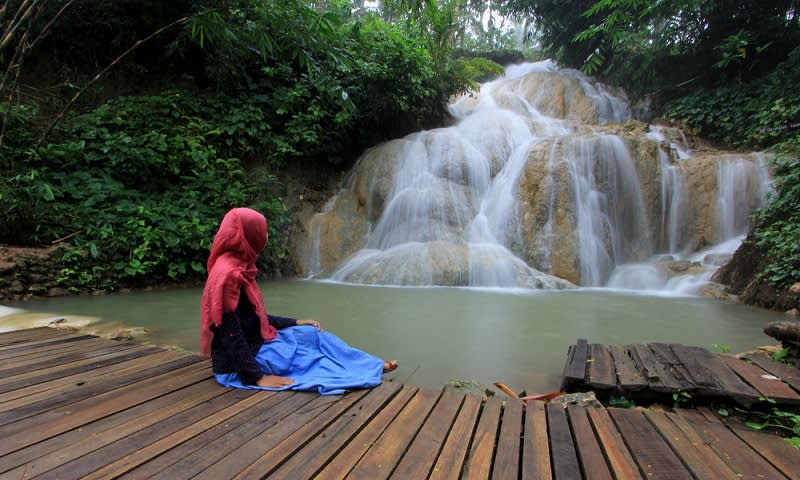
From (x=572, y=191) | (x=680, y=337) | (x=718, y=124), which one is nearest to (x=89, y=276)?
(x=680, y=337)

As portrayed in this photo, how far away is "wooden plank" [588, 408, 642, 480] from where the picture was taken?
5.18ft

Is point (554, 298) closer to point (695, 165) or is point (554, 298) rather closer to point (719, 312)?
point (719, 312)

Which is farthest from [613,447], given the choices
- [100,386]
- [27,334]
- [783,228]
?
[783,228]

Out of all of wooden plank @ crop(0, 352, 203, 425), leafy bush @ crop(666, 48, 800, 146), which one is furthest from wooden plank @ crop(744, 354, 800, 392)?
leafy bush @ crop(666, 48, 800, 146)

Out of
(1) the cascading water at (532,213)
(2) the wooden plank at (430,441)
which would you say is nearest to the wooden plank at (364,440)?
(2) the wooden plank at (430,441)

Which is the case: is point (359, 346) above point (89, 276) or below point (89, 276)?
below

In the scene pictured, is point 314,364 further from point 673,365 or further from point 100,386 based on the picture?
point 673,365

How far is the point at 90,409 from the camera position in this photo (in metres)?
2.03

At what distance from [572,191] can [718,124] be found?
20.9 feet

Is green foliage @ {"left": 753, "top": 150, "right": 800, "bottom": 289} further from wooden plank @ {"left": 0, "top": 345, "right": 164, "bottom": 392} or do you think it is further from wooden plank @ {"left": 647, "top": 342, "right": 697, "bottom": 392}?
wooden plank @ {"left": 0, "top": 345, "right": 164, "bottom": 392}

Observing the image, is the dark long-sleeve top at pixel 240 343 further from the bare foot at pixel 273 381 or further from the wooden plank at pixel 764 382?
the wooden plank at pixel 764 382

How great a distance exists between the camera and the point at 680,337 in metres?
4.41

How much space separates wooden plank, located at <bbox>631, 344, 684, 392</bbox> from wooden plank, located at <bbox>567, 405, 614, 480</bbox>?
2.44ft

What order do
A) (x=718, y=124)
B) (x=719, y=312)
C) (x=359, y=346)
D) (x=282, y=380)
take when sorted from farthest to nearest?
(x=718, y=124)
(x=719, y=312)
(x=359, y=346)
(x=282, y=380)
